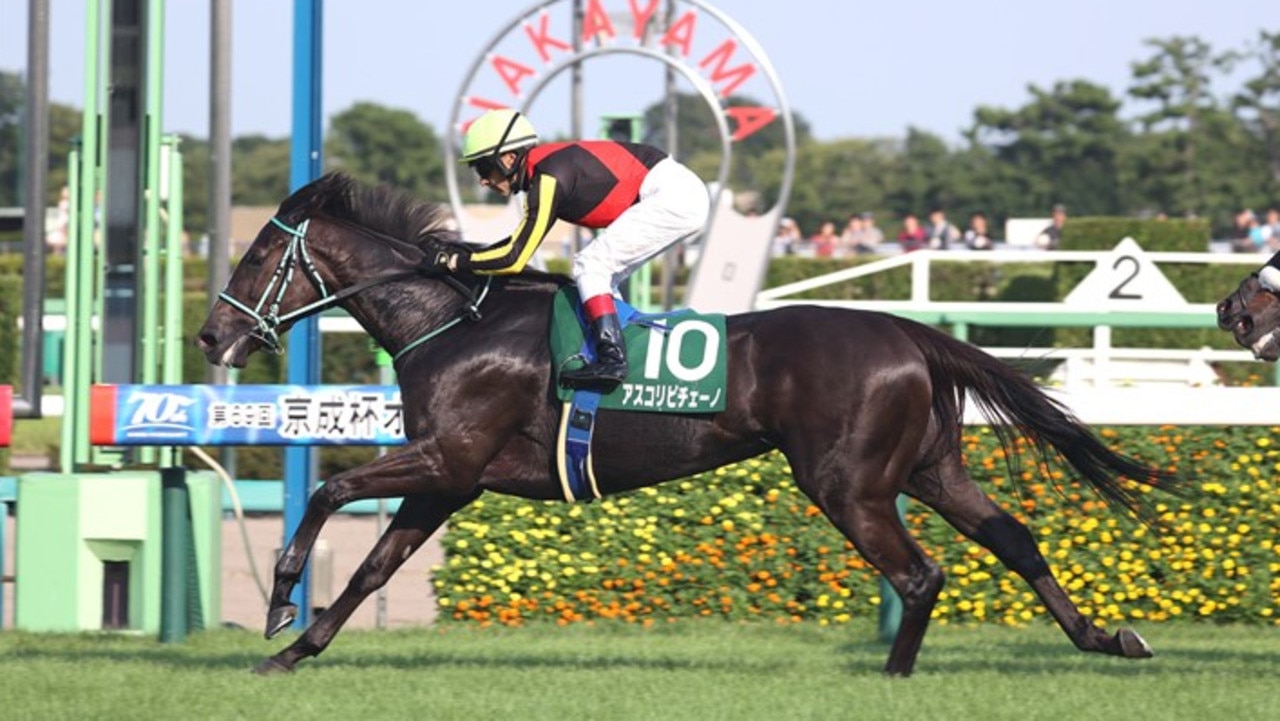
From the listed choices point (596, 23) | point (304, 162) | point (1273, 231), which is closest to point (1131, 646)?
point (304, 162)

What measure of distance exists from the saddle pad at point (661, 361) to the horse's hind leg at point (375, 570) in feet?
1.84

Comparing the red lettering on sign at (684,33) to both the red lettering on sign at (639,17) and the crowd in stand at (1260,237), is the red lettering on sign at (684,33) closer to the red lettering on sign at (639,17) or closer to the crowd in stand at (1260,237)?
the red lettering on sign at (639,17)

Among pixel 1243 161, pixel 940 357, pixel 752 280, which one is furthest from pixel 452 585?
pixel 1243 161

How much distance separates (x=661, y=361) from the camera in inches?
236

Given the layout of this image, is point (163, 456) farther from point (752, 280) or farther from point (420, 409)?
point (752, 280)

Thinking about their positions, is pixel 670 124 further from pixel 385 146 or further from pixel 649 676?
pixel 385 146

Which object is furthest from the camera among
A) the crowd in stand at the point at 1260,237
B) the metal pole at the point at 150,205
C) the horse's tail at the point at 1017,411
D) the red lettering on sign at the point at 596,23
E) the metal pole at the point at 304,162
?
the crowd in stand at the point at 1260,237

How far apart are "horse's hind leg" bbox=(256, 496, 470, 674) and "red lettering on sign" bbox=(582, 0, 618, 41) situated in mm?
9240

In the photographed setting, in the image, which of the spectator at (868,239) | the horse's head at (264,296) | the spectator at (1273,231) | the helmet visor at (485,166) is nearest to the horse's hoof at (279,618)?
the horse's head at (264,296)

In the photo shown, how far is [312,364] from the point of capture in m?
7.86

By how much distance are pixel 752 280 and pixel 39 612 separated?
8757 millimetres

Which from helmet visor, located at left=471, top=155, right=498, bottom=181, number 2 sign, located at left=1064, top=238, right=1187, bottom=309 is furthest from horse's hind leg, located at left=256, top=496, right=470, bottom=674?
number 2 sign, located at left=1064, top=238, right=1187, bottom=309

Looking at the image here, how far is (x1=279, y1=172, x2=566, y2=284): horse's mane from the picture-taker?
6.41 metres

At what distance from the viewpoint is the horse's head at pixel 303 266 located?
6.27 meters
